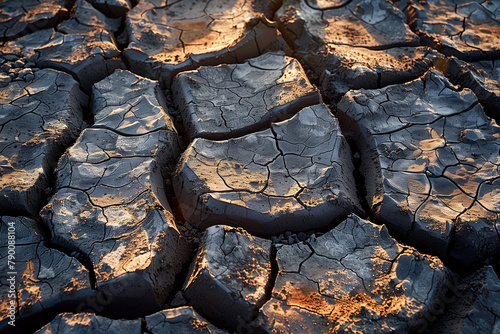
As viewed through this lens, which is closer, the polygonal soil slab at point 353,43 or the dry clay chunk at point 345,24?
the polygonal soil slab at point 353,43

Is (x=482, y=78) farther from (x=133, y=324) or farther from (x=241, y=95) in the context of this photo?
(x=133, y=324)

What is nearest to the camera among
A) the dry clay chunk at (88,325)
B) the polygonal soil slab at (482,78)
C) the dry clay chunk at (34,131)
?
the dry clay chunk at (88,325)

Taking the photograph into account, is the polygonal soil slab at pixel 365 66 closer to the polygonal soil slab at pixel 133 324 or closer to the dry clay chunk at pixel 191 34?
the dry clay chunk at pixel 191 34

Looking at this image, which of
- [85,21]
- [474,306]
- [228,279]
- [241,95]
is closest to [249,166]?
[241,95]

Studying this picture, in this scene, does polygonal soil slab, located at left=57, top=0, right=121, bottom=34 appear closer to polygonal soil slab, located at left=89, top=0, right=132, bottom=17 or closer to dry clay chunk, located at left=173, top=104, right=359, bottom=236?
polygonal soil slab, located at left=89, top=0, right=132, bottom=17

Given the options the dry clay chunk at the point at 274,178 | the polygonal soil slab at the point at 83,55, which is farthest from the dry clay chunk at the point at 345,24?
the polygonal soil slab at the point at 83,55
